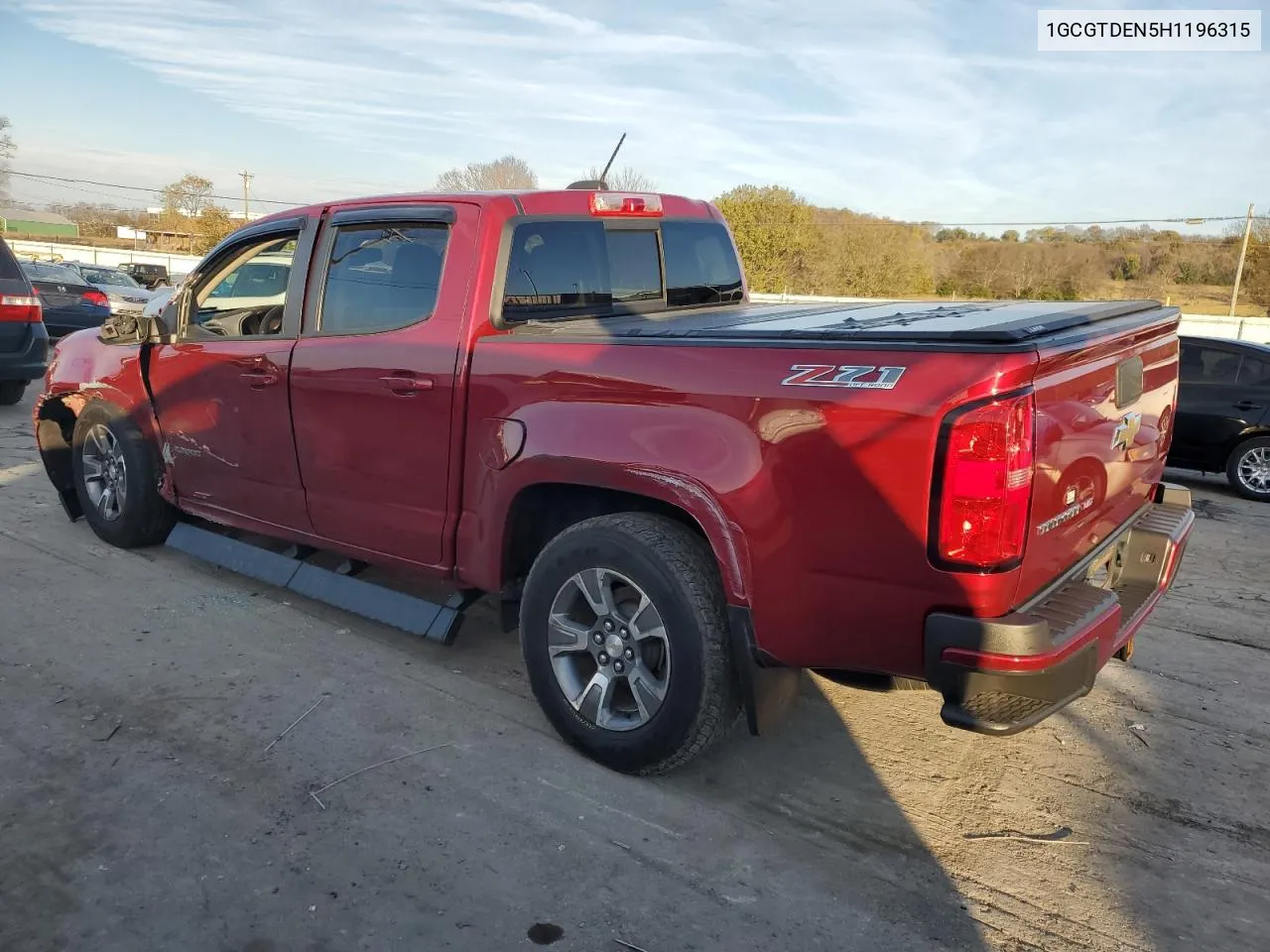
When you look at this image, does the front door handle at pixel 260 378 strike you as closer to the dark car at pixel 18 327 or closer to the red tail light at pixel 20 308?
the dark car at pixel 18 327

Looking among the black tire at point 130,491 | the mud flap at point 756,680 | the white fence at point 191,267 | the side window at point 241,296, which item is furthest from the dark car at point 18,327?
the mud flap at point 756,680

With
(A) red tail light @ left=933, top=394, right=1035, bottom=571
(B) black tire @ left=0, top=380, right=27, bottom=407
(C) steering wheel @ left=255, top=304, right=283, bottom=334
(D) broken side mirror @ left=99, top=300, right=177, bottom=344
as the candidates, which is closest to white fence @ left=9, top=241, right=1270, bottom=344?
(B) black tire @ left=0, top=380, right=27, bottom=407

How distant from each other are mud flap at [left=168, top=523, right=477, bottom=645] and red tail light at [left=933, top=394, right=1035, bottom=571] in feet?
7.27

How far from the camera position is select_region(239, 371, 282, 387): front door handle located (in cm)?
448

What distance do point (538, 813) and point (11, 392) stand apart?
34.7ft

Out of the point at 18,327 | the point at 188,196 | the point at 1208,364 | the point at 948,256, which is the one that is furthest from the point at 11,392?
the point at 188,196

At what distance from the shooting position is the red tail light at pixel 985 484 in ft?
8.33

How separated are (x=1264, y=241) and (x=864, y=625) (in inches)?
2425

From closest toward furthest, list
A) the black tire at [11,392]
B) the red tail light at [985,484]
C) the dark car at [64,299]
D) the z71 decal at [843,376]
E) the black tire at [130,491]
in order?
the red tail light at [985,484], the z71 decal at [843,376], the black tire at [130,491], the black tire at [11,392], the dark car at [64,299]

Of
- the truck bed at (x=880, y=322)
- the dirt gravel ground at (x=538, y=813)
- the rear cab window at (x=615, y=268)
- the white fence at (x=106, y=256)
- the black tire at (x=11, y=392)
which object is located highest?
Result: the white fence at (x=106, y=256)

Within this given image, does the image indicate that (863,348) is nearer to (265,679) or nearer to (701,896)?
(701,896)

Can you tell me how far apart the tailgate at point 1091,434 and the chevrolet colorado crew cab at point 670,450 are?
0.02 meters

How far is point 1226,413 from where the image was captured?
905cm

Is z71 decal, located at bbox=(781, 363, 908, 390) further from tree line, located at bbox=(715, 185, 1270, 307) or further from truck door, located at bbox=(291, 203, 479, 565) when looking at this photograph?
tree line, located at bbox=(715, 185, 1270, 307)
